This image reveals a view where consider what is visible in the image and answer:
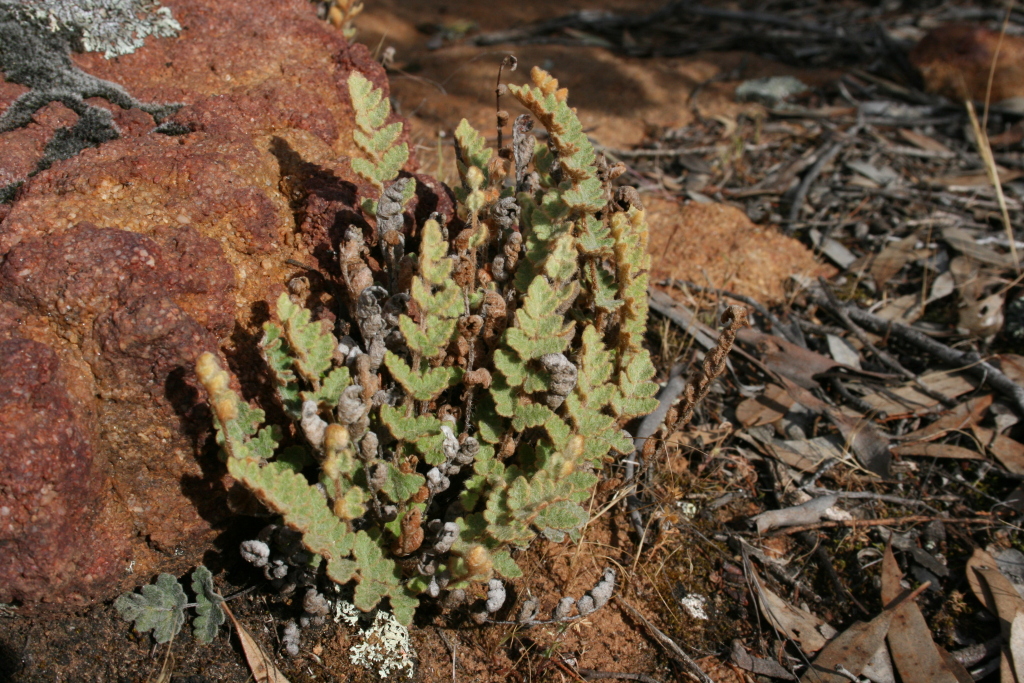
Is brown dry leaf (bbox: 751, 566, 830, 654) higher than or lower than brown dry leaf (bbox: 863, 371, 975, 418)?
lower

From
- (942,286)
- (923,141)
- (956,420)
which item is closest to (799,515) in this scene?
(956,420)

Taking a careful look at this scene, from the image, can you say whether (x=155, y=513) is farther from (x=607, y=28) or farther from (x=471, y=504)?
(x=607, y=28)

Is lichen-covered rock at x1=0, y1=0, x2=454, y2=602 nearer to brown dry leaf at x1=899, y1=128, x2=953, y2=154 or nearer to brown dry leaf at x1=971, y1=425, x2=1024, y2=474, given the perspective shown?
brown dry leaf at x1=971, y1=425, x2=1024, y2=474

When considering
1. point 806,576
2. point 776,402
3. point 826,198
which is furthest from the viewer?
point 826,198

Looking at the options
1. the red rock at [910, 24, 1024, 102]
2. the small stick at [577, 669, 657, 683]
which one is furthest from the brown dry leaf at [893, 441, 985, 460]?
the red rock at [910, 24, 1024, 102]

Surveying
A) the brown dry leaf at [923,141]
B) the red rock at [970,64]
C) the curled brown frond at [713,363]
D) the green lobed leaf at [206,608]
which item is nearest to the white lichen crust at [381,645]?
A: the green lobed leaf at [206,608]

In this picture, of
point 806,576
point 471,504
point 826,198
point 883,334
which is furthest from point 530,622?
point 826,198

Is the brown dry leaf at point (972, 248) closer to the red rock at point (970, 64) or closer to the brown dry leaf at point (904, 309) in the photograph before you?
the brown dry leaf at point (904, 309)
